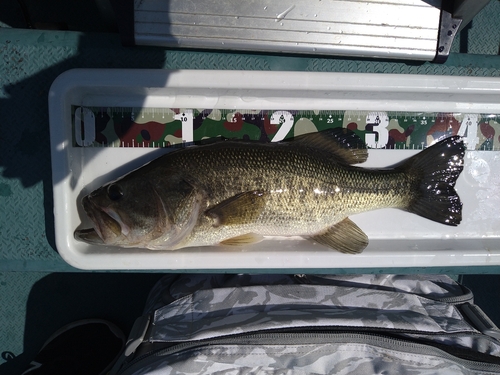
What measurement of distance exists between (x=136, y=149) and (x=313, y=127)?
3.03ft

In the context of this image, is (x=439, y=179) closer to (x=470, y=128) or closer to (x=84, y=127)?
(x=470, y=128)

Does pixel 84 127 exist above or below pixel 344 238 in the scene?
above

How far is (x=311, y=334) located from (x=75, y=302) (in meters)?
1.65

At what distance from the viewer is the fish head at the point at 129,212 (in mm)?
1500

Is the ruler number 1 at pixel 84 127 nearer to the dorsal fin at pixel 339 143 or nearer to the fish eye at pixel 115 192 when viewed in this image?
the fish eye at pixel 115 192

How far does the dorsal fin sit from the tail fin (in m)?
0.24

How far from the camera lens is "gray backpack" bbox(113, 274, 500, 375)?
1.52 meters

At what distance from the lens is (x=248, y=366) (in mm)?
1545

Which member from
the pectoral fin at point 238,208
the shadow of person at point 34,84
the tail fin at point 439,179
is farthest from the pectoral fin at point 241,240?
the shadow of person at point 34,84

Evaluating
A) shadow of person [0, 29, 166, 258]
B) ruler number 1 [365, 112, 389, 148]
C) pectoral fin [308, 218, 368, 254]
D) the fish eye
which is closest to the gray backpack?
pectoral fin [308, 218, 368, 254]

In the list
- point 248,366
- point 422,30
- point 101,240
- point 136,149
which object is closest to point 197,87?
point 136,149

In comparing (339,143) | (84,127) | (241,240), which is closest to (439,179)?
(339,143)

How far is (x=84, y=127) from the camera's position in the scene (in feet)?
5.86

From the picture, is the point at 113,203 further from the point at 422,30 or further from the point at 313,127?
the point at 422,30
